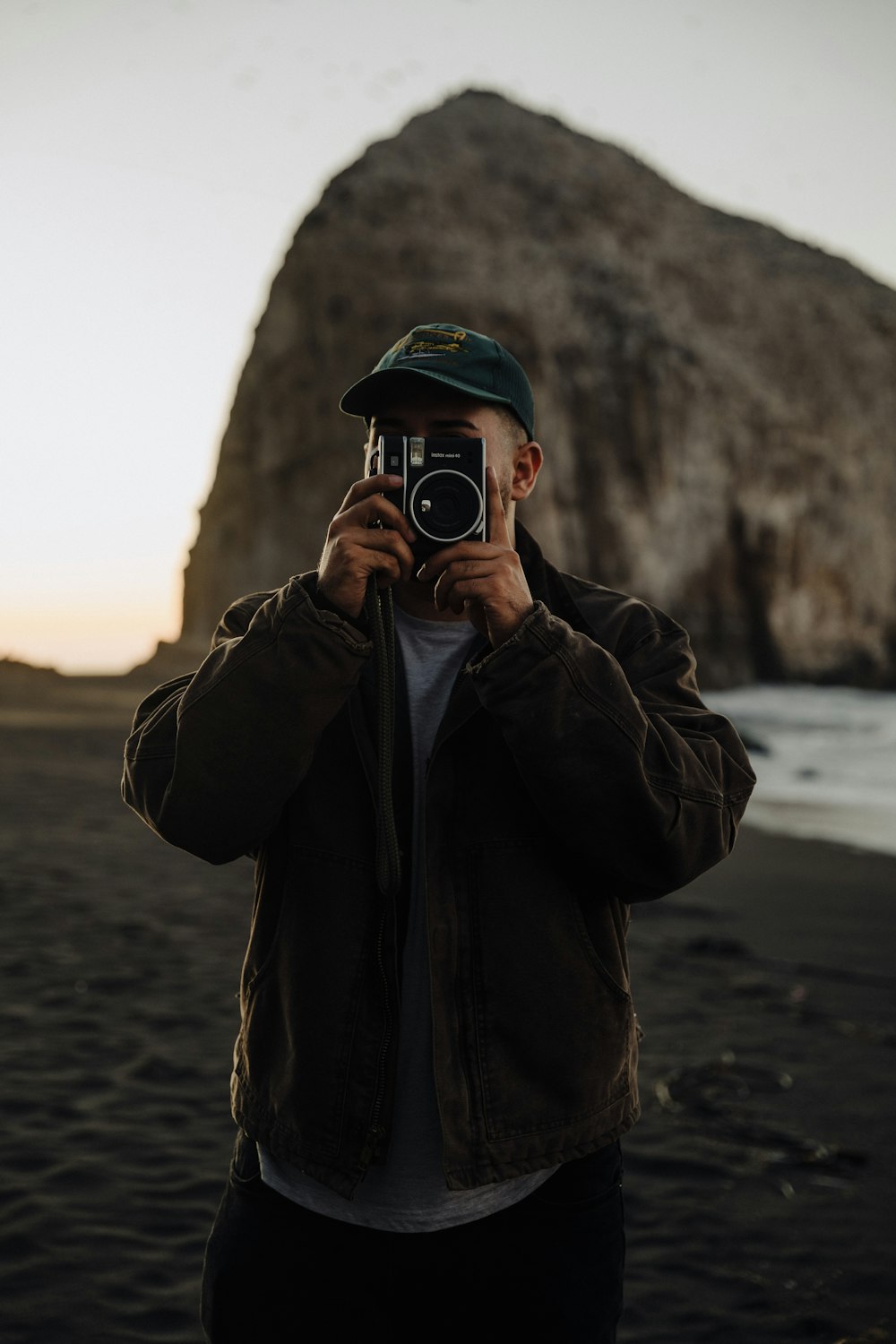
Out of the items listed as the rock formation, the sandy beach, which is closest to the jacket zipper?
the sandy beach

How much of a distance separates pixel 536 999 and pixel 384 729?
42 centimetres

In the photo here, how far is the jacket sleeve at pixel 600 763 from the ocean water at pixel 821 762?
70 centimetres

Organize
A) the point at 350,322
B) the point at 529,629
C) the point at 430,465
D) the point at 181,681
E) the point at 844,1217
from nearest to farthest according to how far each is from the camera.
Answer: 1. the point at 529,629
2. the point at 430,465
3. the point at 181,681
4. the point at 844,1217
5. the point at 350,322

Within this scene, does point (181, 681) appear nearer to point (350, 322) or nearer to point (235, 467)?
point (350, 322)

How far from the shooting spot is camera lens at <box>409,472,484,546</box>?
152 cm

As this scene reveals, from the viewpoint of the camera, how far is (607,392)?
36.8 metres

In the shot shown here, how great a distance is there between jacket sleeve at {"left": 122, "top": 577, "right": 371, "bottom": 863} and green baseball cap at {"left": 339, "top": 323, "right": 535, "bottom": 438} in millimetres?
382

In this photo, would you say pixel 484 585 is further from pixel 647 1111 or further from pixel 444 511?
pixel 647 1111

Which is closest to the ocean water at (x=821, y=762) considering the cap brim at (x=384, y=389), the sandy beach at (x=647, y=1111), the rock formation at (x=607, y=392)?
the cap brim at (x=384, y=389)

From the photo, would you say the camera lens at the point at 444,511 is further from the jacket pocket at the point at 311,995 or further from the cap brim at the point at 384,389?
the jacket pocket at the point at 311,995

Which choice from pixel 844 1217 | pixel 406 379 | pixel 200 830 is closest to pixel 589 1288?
pixel 200 830

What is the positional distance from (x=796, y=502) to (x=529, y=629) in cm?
4179

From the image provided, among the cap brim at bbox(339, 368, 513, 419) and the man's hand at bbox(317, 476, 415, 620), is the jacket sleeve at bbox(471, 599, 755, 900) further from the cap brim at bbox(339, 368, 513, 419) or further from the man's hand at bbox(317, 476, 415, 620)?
the cap brim at bbox(339, 368, 513, 419)

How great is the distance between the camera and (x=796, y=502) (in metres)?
40.6
